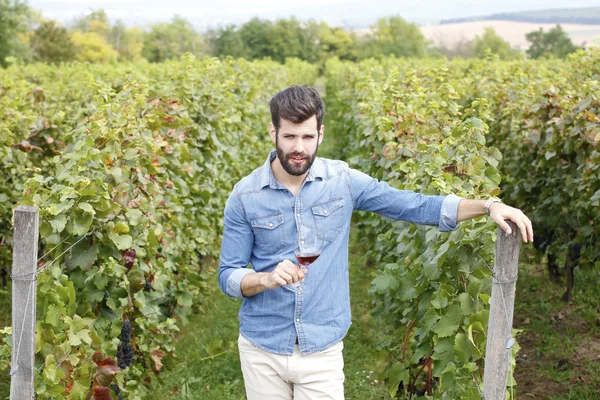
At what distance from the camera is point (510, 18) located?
5591 inches

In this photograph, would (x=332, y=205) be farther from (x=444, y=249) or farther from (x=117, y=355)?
(x=117, y=355)

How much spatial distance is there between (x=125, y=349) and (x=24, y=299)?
1.37 metres

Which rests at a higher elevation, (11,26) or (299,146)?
(11,26)

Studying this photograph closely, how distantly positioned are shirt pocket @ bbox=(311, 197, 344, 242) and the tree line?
66.7 meters

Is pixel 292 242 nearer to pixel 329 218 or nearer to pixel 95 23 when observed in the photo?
pixel 329 218

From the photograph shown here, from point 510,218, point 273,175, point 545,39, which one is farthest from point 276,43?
point 510,218

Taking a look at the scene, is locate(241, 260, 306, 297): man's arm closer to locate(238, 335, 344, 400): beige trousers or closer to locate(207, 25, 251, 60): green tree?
locate(238, 335, 344, 400): beige trousers

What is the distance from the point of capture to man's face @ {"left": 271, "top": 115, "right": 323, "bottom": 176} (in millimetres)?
2773

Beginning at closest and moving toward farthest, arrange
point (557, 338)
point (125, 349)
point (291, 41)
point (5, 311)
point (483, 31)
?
point (125, 349) < point (557, 338) < point (5, 311) < point (291, 41) < point (483, 31)

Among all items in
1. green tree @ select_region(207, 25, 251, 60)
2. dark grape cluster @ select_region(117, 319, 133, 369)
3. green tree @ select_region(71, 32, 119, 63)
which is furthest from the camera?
green tree @ select_region(207, 25, 251, 60)

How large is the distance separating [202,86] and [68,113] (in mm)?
1985

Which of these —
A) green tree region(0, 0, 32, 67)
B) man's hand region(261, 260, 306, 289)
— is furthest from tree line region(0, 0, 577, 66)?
man's hand region(261, 260, 306, 289)

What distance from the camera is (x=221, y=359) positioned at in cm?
584

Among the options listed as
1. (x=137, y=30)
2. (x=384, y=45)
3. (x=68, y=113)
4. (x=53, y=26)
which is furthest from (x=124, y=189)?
(x=137, y=30)
